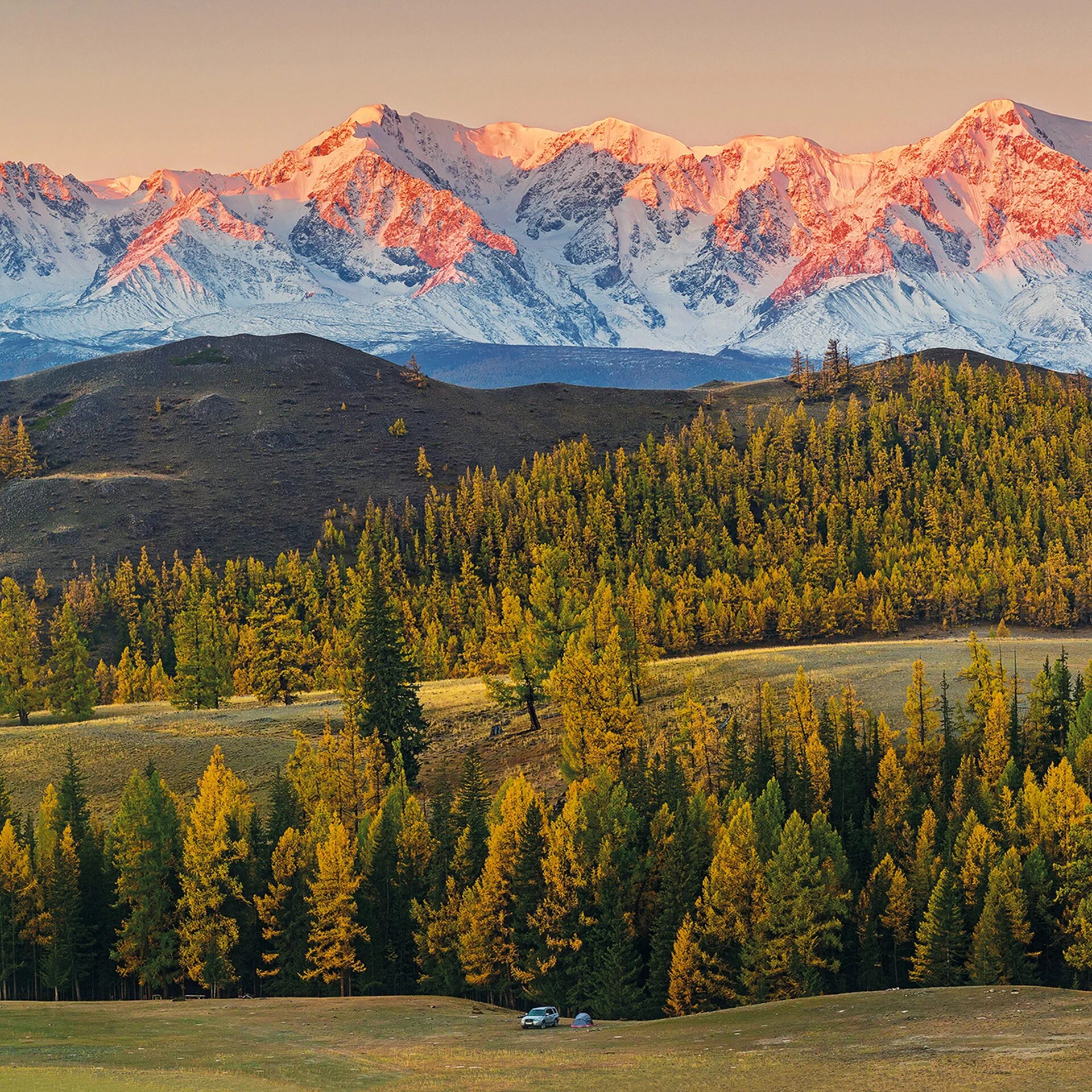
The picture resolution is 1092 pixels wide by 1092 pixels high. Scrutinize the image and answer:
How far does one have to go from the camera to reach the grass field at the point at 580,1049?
5609 centimetres

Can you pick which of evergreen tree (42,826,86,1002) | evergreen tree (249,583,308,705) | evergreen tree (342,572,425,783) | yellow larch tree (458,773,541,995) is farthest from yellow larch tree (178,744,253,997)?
evergreen tree (249,583,308,705)

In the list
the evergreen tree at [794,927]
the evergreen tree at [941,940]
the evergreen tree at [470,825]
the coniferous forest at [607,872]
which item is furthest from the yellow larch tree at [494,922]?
the evergreen tree at [941,940]

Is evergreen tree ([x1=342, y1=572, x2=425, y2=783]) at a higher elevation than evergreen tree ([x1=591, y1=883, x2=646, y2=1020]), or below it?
higher

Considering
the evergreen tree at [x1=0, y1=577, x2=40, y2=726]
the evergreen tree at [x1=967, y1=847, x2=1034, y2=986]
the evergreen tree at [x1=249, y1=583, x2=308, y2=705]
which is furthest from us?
the evergreen tree at [x1=0, y1=577, x2=40, y2=726]

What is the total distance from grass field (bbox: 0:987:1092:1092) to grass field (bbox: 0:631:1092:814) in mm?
44911

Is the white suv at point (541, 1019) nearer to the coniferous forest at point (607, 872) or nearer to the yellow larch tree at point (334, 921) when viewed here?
the coniferous forest at point (607, 872)

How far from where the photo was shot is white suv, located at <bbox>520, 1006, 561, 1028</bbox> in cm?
7494

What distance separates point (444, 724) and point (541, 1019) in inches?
2574

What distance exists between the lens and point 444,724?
→ 140m

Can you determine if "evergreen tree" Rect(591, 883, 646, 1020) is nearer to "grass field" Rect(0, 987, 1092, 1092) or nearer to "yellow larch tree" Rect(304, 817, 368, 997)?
"grass field" Rect(0, 987, 1092, 1092)

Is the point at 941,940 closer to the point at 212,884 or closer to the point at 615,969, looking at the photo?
the point at 615,969

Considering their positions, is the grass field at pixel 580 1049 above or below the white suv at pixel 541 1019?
above

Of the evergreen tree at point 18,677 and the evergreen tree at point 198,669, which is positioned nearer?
the evergreen tree at point 18,677

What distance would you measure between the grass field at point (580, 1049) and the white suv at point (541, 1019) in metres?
1.31
